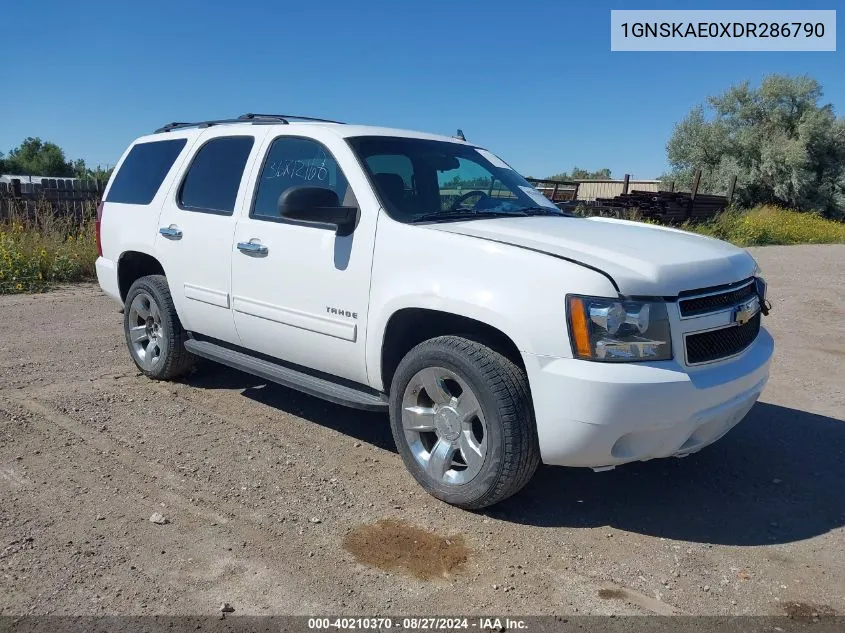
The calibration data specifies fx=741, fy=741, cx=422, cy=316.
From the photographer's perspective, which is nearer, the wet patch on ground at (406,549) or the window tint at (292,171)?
the wet patch on ground at (406,549)

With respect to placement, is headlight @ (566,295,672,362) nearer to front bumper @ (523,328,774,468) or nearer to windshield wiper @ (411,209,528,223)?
front bumper @ (523,328,774,468)

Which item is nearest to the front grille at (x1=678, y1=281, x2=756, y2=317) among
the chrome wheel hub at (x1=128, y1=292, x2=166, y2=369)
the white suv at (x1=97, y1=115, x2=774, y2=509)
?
the white suv at (x1=97, y1=115, x2=774, y2=509)

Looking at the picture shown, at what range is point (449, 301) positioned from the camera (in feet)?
11.9

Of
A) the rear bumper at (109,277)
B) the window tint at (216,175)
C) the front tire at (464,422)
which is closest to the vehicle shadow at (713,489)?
the front tire at (464,422)

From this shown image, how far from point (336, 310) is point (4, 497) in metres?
1.95

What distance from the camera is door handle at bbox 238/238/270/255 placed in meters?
4.57

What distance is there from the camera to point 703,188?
115ft

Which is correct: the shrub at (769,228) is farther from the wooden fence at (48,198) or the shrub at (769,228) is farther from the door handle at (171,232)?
the door handle at (171,232)

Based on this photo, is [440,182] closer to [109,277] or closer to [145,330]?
[145,330]

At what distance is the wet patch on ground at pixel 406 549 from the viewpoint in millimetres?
3232

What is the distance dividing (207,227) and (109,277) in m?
1.60

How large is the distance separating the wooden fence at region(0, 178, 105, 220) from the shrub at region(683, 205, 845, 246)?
14.6 metres

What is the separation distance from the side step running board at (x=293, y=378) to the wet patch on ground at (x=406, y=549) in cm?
72

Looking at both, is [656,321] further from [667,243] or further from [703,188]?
[703,188]
